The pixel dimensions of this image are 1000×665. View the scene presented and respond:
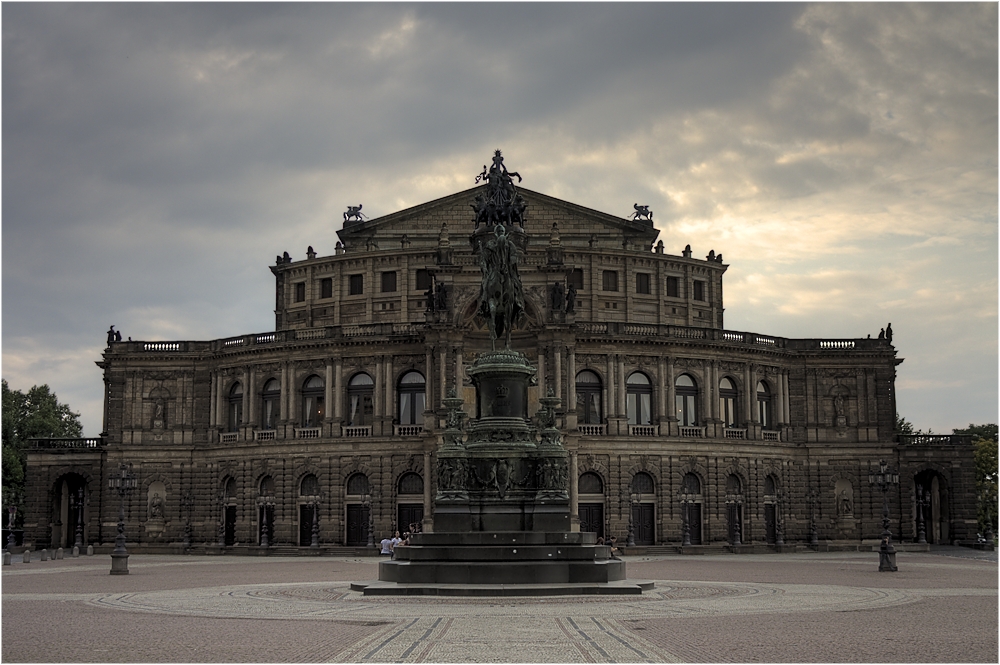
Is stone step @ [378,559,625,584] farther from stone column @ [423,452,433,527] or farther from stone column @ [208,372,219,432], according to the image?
stone column @ [208,372,219,432]

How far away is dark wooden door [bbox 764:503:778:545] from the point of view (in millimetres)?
78625

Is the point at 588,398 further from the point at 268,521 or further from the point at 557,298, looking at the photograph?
the point at 268,521

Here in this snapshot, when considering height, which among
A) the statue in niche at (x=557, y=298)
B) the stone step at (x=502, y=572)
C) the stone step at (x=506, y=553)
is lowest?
the stone step at (x=502, y=572)

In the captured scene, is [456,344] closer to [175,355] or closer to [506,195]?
[175,355]

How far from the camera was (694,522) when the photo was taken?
76.4 meters

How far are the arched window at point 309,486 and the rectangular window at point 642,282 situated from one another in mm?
28385

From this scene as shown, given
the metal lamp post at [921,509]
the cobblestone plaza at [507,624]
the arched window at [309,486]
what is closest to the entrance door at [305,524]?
the arched window at [309,486]

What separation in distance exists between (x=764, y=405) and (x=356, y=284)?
31815 millimetres

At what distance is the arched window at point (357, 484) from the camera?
7700cm

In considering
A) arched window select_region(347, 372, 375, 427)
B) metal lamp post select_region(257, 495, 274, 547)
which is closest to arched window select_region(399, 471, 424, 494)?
arched window select_region(347, 372, 375, 427)

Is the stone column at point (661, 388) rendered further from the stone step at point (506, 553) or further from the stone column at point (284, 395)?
the stone step at point (506, 553)

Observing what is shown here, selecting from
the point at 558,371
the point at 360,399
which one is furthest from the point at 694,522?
the point at 360,399

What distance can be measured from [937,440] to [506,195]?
5457cm

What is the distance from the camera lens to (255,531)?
78500 mm
